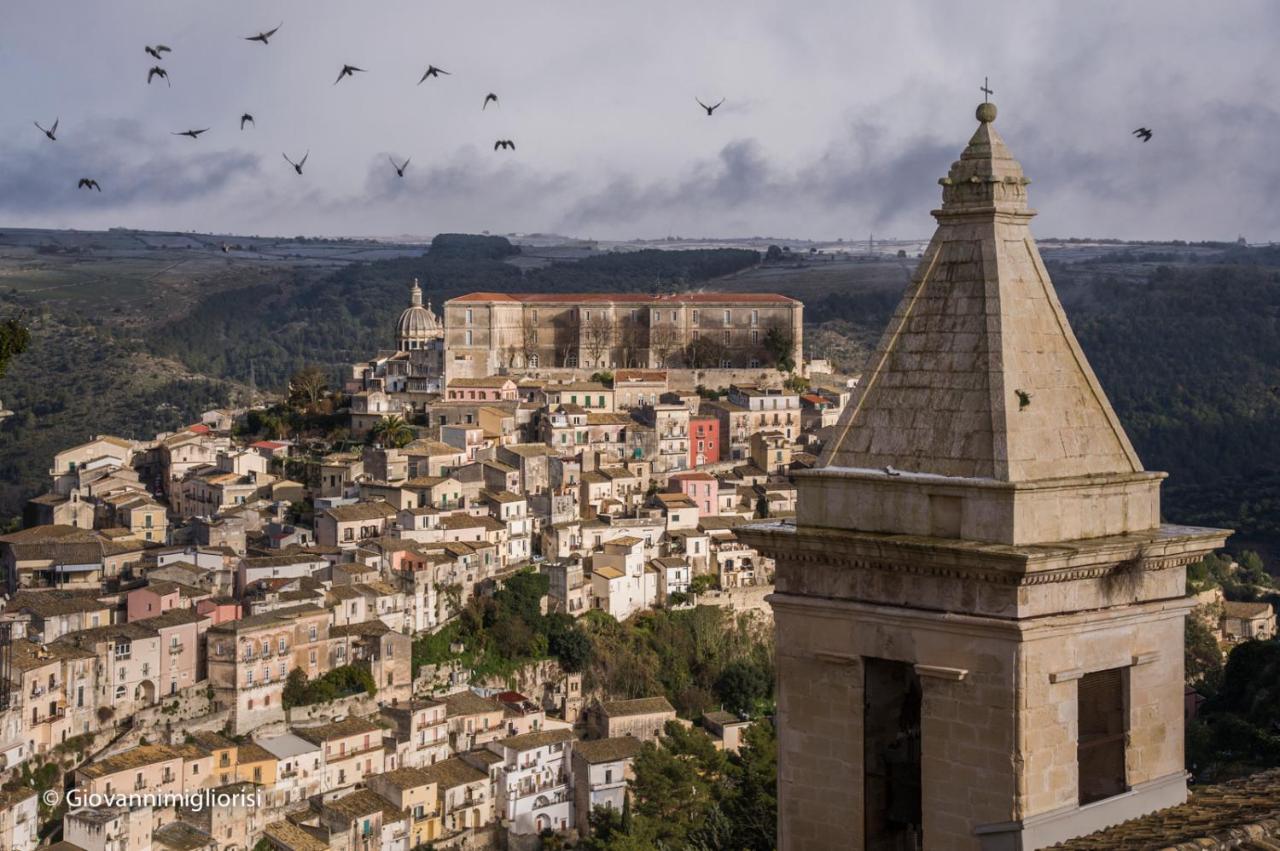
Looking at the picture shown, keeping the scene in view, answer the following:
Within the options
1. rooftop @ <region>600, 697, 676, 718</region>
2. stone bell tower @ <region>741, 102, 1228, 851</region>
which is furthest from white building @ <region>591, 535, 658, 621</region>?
stone bell tower @ <region>741, 102, 1228, 851</region>

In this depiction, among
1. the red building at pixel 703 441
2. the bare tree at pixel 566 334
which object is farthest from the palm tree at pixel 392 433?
the bare tree at pixel 566 334

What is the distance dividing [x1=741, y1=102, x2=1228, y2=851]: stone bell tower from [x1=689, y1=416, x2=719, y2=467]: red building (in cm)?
4998

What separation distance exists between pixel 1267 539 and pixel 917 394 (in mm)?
63547

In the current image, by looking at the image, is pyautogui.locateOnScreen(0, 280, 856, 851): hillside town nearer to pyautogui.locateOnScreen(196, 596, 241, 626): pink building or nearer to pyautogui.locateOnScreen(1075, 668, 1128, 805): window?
pyautogui.locateOnScreen(196, 596, 241, 626): pink building

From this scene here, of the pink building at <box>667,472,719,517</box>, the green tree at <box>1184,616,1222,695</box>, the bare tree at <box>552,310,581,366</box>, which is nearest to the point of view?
the green tree at <box>1184,616,1222,695</box>

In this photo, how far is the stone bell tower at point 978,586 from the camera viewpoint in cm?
614

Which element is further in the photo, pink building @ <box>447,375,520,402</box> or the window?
pink building @ <box>447,375,520,402</box>

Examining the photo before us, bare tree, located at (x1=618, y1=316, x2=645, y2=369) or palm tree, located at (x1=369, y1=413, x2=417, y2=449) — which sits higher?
bare tree, located at (x1=618, y1=316, x2=645, y2=369)

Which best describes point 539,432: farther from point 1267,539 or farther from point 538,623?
point 1267,539

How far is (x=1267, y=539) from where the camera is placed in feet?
218

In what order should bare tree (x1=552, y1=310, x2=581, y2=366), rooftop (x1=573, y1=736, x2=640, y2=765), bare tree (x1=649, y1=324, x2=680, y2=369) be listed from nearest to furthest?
rooftop (x1=573, y1=736, x2=640, y2=765), bare tree (x1=649, y1=324, x2=680, y2=369), bare tree (x1=552, y1=310, x2=581, y2=366)

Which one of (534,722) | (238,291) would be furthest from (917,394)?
(238,291)

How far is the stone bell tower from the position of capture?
20.1 ft

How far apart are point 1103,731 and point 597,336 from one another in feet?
192
